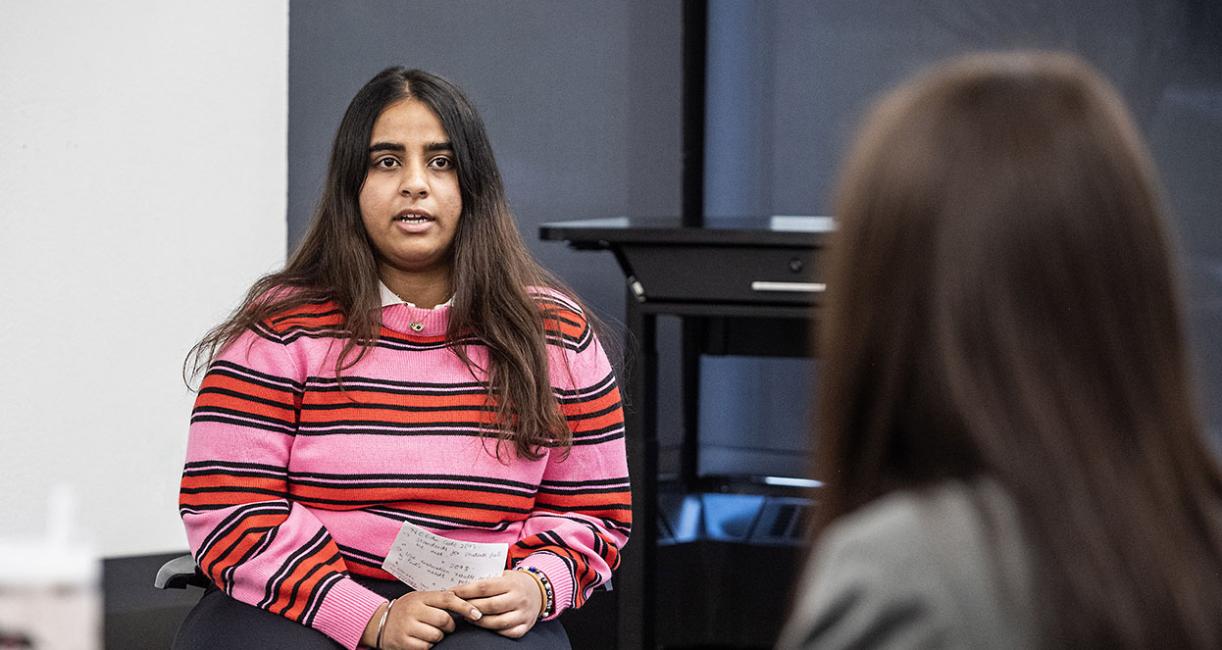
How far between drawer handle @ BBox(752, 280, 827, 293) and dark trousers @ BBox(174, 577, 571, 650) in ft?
2.59

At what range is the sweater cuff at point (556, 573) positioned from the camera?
204 centimetres

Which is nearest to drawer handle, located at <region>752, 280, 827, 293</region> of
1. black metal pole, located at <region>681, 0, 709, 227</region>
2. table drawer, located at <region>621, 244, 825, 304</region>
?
table drawer, located at <region>621, 244, 825, 304</region>

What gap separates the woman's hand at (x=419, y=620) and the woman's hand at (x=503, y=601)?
0.02m

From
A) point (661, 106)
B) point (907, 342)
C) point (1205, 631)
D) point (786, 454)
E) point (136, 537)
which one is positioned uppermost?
point (661, 106)

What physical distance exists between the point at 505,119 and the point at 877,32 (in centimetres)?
84

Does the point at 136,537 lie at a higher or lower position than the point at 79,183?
lower

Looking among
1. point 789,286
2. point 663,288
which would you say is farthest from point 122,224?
point 789,286

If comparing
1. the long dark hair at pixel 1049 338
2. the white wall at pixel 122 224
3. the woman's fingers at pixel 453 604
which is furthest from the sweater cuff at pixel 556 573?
the white wall at pixel 122 224

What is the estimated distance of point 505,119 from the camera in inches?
125

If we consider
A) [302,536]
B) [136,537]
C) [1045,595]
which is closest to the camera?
[1045,595]

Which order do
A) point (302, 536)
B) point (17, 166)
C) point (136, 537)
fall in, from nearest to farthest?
point (302, 536)
point (17, 166)
point (136, 537)

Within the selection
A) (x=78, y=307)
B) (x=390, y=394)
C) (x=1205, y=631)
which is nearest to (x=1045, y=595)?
(x=1205, y=631)

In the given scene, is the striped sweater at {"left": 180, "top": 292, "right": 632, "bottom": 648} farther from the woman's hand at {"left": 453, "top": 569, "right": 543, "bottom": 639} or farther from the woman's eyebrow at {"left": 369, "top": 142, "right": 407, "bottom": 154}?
the woman's eyebrow at {"left": 369, "top": 142, "right": 407, "bottom": 154}

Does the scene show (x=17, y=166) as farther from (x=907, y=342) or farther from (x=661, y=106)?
(x=907, y=342)
